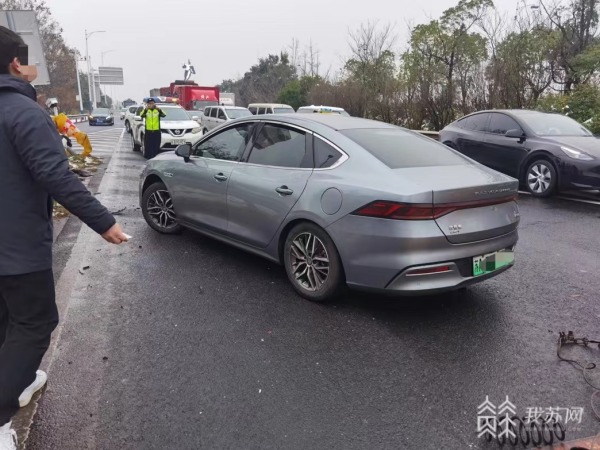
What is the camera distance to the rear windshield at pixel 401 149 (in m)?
4.07

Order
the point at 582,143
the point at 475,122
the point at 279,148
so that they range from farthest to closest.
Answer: the point at 475,122 < the point at 582,143 < the point at 279,148

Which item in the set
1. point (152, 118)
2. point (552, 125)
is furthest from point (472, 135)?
point (152, 118)

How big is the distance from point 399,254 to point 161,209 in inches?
138

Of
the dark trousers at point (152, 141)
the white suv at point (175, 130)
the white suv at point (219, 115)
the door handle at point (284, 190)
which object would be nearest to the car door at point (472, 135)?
the door handle at point (284, 190)

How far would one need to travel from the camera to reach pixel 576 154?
8.47 m

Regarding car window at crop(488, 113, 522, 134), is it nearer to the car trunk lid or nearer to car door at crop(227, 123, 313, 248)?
the car trunk lid

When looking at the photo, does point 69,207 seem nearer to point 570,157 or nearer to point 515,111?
point 570,157

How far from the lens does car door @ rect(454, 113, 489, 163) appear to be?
10195mm

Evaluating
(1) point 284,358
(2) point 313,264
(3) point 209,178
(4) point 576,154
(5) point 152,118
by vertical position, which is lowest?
(1) point 284,358

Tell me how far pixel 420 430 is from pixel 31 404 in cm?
217

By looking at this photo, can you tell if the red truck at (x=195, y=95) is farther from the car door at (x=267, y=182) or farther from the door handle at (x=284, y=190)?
the door handle at (x=284, y=190)

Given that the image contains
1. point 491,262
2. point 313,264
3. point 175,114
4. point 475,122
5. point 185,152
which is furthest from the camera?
point 175,114

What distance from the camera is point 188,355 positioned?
3342 millimetres

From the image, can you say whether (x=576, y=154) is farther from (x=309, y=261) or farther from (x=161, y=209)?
(x=161, y=209)
